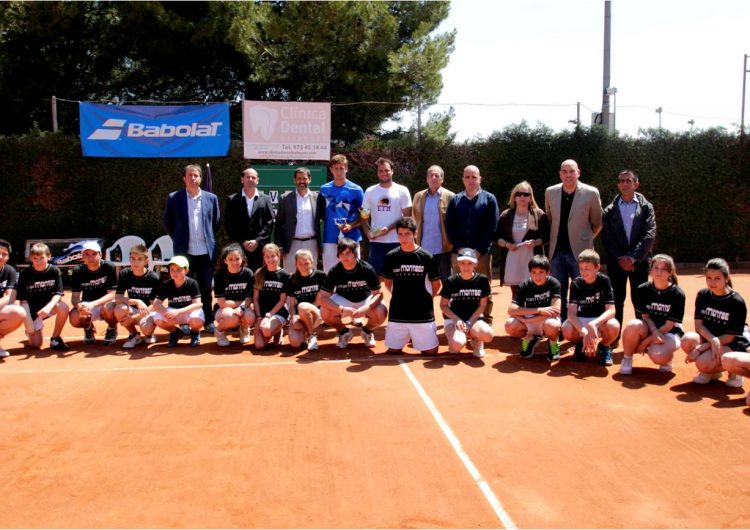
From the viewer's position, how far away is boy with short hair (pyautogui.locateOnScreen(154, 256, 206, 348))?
7.39m

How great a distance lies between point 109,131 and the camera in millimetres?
13641

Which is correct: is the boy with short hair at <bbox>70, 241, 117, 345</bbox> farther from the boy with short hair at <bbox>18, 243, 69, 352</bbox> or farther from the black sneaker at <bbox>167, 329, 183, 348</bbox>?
the black sneaker at <bbox>167, 329, 183, 348</bbox>

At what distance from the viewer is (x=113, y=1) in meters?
16.4

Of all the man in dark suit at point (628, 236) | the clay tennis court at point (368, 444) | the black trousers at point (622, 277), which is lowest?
the clay tennis court at point (368, 444)

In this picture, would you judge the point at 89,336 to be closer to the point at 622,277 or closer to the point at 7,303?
the point at 7,303

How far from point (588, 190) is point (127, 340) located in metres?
5.28

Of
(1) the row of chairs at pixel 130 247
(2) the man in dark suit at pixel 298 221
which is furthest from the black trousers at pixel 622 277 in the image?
(1) the row of chairs at pixel 130 247

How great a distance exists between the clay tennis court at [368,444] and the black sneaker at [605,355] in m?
0.10

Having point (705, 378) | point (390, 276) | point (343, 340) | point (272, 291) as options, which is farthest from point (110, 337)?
point (705, 378)

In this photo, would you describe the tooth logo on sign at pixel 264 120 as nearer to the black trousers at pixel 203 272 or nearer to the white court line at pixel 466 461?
the black trousers at pixel 203 272

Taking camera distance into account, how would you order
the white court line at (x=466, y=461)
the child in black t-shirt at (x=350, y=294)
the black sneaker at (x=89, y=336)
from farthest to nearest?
the black sneaker at (x=89, y=336), the child in black t-shirt at (x=350, y=294), the white court line at (x=466, y=461)

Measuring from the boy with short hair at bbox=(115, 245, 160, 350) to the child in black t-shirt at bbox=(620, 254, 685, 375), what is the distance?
16.0 ft

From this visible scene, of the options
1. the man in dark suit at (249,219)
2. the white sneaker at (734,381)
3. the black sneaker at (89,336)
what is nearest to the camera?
the white sneaker at (734,381)

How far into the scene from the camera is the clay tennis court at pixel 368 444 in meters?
3.51
